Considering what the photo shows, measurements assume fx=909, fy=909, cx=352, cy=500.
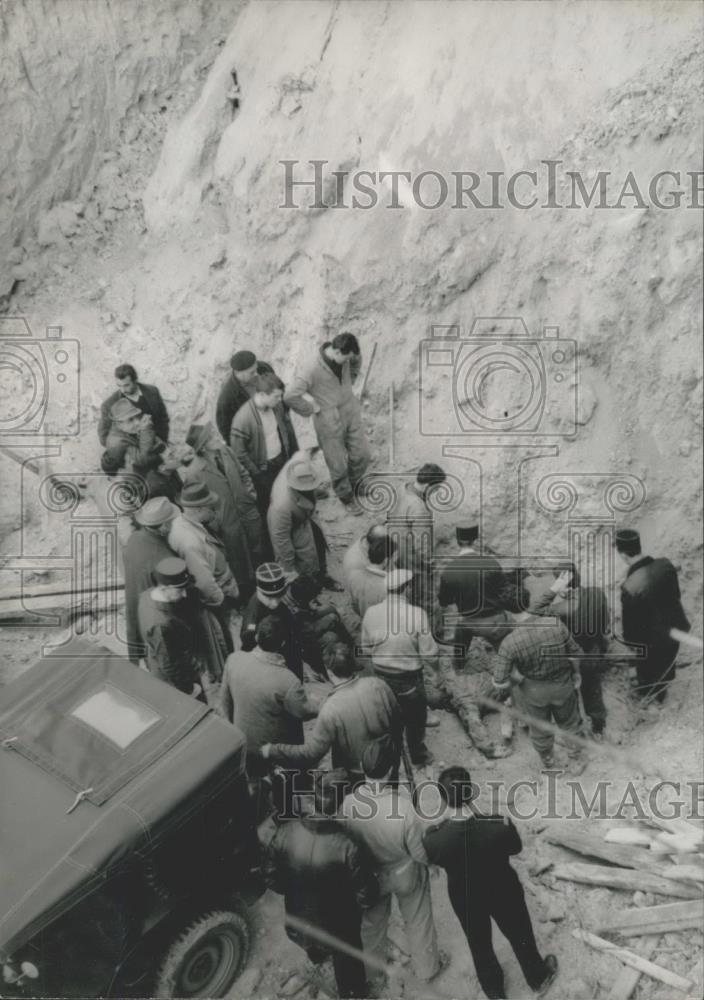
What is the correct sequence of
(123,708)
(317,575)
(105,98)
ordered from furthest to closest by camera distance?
(105,98), (317,575), (123,708)

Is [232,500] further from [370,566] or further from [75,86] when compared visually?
[75,86]

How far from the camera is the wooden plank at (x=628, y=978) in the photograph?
5816mm

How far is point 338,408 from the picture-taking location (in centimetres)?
827

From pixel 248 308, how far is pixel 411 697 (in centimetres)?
441

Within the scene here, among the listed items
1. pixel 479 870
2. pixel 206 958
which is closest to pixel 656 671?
pixel 479 870

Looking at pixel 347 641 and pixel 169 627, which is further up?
pixel 169 627

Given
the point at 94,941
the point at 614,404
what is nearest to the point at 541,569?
the point at 614,404

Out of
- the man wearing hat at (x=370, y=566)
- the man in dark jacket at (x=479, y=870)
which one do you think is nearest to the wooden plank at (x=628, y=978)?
the man in dark jacket at (x=479, y=870)

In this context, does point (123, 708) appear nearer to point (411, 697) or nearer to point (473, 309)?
point (411, 697)

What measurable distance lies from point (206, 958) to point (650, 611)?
4119mm

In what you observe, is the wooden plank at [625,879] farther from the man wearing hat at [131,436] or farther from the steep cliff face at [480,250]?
the man wearing hat at [131,436]

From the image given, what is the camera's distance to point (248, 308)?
30.0 ft

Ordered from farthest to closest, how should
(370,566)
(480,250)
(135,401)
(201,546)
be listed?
(480,250) → (135,401) → (370,566) → (201,546)

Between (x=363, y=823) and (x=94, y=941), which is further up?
(x=363, y=823)
